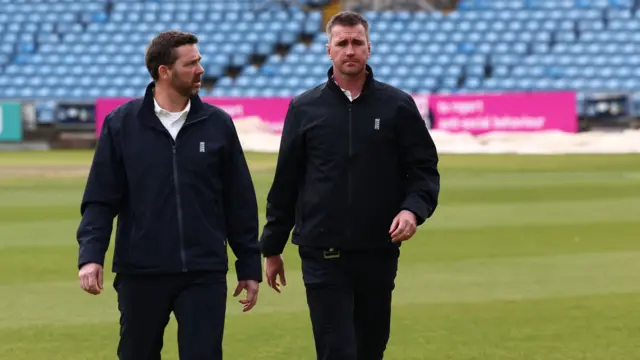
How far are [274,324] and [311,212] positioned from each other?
11.2 feet

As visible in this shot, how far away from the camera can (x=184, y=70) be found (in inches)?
214

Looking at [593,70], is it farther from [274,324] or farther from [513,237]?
[274,324]

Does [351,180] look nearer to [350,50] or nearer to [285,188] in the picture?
[285,188]

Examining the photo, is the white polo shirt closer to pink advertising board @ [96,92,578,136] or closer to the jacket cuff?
the jacket cuff

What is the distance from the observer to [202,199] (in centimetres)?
544

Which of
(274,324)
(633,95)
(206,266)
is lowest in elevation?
(633,95)

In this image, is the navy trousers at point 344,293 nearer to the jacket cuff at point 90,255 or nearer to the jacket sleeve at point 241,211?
the jacket sleeve at point 241,211

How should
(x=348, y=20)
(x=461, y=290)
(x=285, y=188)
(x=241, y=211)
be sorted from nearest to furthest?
(x=241, y=211) < (x=348, y=20) < (x=285, y=188) < (x=461, y=290)

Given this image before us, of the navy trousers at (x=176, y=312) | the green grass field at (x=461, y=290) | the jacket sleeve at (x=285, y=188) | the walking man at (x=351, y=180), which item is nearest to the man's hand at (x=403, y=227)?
the walking man at (x=351, y=180)

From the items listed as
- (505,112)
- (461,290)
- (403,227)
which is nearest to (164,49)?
(403,227)

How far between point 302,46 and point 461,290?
32.5 m

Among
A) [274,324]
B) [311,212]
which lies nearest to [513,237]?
[274,324]

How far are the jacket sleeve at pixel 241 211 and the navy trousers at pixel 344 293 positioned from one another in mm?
487

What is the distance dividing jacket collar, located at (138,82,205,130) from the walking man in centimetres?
70
